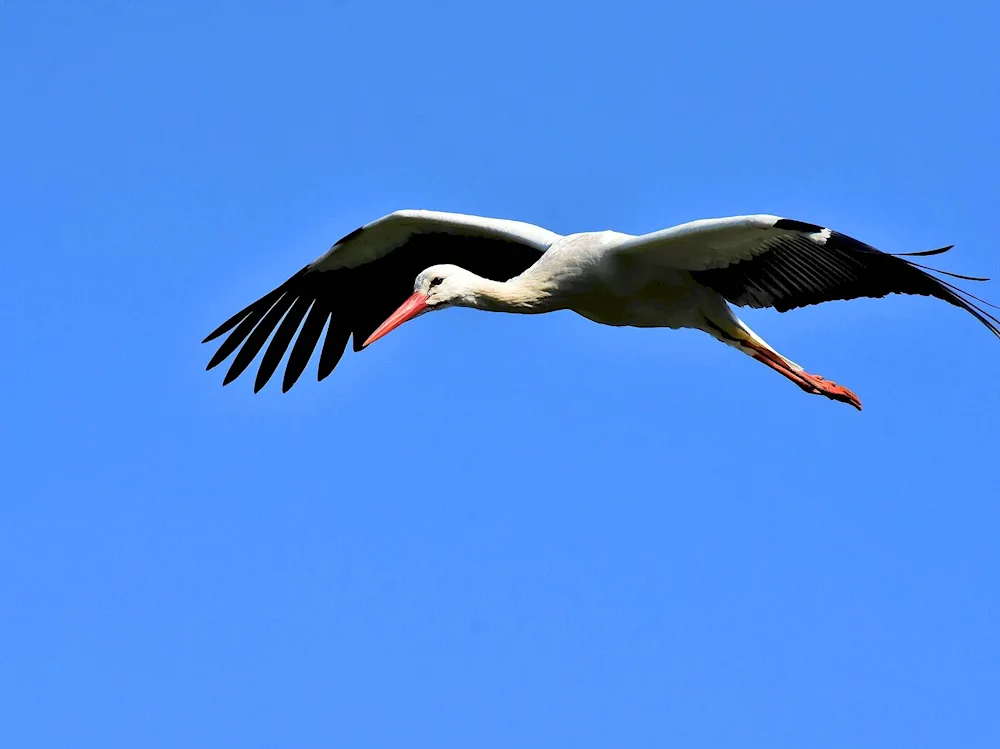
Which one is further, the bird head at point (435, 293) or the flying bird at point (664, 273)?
the bird head at point (435, 293)

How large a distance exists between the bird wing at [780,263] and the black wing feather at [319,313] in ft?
8.28

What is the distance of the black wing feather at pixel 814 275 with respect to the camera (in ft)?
27.0

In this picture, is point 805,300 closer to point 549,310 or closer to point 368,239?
point 549,310

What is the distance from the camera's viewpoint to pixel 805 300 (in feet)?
29.5

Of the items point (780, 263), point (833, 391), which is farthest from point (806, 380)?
point (780, 263)

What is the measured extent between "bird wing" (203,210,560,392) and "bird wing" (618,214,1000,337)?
75.3 inches

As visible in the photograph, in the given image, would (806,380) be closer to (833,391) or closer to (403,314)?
(833,391)

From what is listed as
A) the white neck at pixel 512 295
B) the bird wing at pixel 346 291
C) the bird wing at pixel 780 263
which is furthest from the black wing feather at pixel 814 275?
the bird wing at pixel 346 291

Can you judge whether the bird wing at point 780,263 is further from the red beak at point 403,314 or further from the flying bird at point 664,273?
the red beak at point 403,314

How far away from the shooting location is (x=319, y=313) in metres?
11.2

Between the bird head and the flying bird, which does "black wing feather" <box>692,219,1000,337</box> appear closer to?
the flying bird

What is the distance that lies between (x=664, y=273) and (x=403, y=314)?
5.14ft

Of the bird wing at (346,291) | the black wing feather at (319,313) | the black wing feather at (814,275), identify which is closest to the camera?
the black wing feather at (814,275)

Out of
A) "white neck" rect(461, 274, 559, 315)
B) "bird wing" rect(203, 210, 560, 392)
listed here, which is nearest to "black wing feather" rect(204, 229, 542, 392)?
"bird wing" rect(203, 210, 560, 392)
